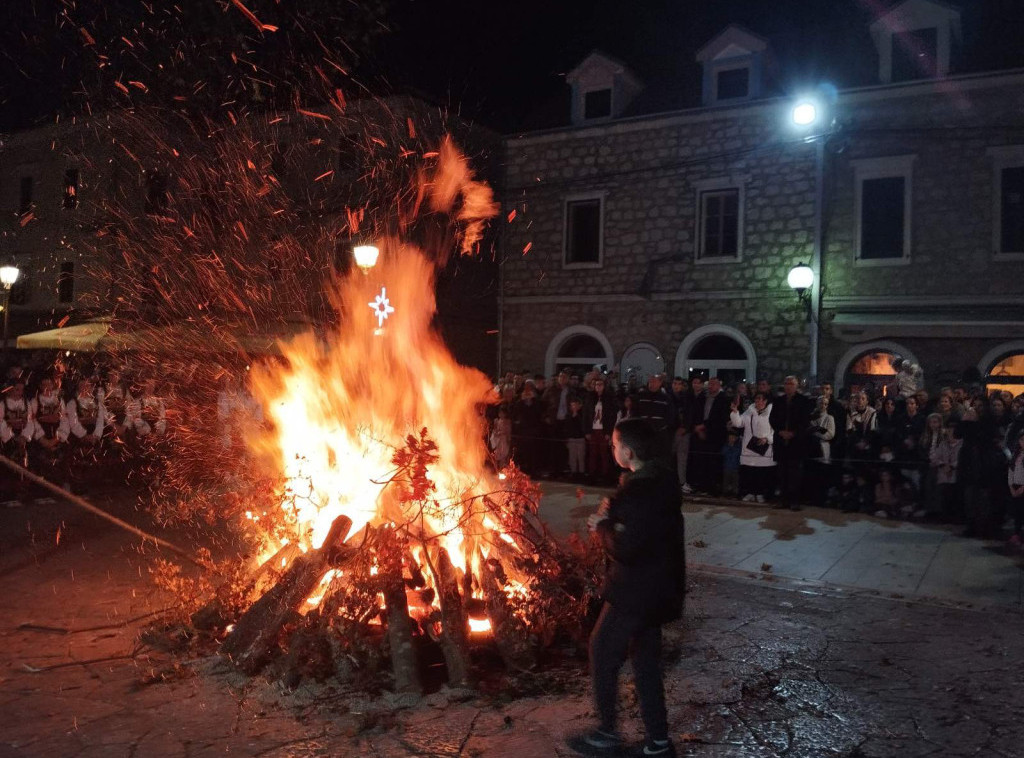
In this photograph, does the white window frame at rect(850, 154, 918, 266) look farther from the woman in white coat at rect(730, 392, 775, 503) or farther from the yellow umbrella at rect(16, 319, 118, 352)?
the yellow umbrella at rect(16, 319, 118, 352)

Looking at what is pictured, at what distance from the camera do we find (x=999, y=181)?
18219 mm

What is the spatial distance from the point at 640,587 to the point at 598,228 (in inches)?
756

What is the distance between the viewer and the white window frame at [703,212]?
20688 millimetres

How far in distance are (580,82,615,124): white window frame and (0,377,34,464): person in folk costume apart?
602 inches

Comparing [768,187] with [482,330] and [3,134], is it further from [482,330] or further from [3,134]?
[3,134]

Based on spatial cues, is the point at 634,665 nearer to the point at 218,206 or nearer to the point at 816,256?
the point at 816,256

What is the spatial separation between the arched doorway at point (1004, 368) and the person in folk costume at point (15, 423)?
Answer: 58.4 feet

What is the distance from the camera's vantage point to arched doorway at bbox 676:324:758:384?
20.6 metres

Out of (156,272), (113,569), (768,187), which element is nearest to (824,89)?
(768,187)

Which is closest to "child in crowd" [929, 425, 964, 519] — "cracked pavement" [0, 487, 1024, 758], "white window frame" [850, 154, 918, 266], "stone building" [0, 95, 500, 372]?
"cracked pavement" [0, 487, 1024, 758]

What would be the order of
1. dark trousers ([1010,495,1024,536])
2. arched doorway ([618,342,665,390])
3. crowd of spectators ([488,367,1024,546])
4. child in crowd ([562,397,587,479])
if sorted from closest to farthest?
dark trousers ([1010,495,1024,536]), crowd of spectators ([488,367,1024,546]), child in crowd ([562,397,587,479]), arched doorway ([618,342,665,390])

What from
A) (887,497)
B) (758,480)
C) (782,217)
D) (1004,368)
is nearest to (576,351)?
(782,217)

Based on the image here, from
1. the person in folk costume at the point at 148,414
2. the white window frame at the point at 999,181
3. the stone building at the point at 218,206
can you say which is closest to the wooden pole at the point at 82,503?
the person in folk costume at the point at 148,414

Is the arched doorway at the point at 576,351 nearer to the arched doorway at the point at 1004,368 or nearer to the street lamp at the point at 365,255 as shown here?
the arched doorway at the point at 1004,368
